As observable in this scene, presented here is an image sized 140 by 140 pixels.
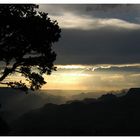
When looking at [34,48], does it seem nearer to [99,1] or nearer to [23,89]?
[23,89]

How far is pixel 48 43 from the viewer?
87.6 ft

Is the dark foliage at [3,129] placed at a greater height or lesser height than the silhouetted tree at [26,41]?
lesser

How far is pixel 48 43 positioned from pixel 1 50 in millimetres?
3306

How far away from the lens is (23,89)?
26.6 m

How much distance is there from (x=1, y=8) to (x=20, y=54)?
10.9 feet

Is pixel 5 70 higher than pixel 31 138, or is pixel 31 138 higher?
pixel 5 70

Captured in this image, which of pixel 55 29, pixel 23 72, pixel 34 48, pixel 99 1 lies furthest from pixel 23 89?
pixel 99 1

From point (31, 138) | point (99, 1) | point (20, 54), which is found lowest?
point (31, 138)

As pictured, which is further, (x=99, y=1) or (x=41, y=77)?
(x=41, y=77)

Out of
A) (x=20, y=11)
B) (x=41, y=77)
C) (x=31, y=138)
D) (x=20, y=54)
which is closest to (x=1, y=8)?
(x=20, y=11)

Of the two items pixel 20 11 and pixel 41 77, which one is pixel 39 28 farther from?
pixel 41 77

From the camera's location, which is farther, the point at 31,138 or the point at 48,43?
the point at 48,43

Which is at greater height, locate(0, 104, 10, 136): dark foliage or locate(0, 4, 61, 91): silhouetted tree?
locate(0, 4, 61, 91): silhouetted tree

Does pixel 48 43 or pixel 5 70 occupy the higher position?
pixel 48 43
